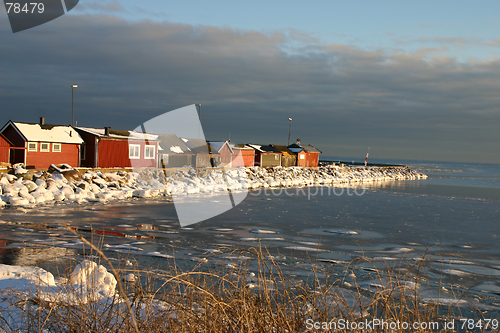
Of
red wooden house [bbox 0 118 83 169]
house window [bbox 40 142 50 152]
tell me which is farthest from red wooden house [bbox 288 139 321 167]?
house window [bbox 40 142 50 152]

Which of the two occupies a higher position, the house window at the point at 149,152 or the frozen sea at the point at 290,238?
the house window at the point at 149,152

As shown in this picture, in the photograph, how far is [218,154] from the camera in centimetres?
4681

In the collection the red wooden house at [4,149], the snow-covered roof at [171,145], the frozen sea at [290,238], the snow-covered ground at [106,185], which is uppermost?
the snow-covered roof at [171,145]

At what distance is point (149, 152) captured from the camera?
35281 millimetres

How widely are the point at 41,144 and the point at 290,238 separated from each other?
24.4 meters

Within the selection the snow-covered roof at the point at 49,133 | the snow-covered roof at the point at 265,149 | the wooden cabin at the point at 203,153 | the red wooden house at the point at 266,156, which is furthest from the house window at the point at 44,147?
the snow-covered roof at the point at 265,149

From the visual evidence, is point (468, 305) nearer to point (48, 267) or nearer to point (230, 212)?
point (48, 267)

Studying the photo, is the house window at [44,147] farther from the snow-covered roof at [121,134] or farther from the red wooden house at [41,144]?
the snow-covered roof at [121,134]

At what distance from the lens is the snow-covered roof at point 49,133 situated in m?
28.5

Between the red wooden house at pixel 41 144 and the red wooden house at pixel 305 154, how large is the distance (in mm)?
37812

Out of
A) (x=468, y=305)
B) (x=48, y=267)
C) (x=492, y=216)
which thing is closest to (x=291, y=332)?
(x=468, y=305)

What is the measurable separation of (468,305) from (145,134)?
33.4 metres

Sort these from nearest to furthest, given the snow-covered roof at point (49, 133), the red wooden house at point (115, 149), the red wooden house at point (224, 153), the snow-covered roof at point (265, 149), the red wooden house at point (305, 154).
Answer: the snow-covered roof at point (49, 133)
the red wooden house at point (115, 149)
the red wooden house at point (224, 153)
the snow-covered roof at point (265, 149)
the red wooden house at point (305, 154)

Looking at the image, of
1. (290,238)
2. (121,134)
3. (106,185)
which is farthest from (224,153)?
(290,238)
